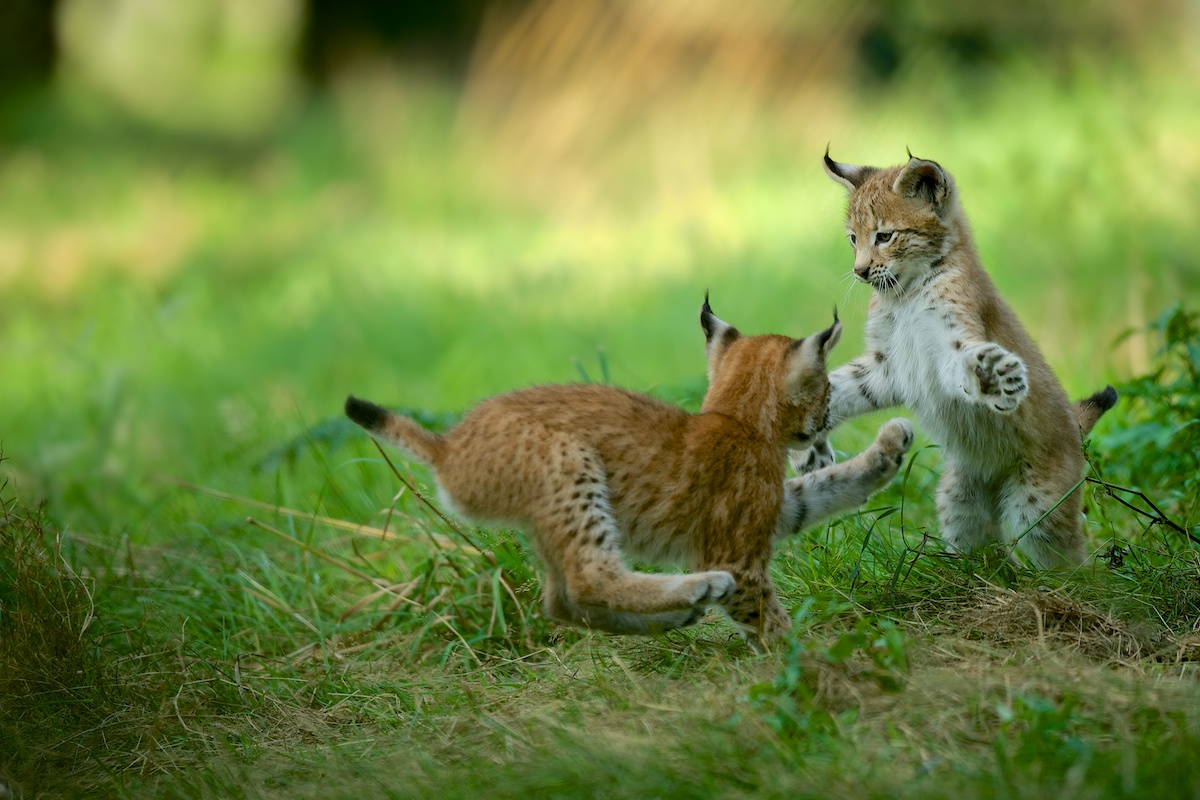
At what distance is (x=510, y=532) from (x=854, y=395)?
1.45m

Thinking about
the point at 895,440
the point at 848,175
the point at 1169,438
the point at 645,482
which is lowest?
the point at 645,482

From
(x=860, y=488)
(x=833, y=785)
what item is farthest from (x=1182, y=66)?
(x=833, y=785)

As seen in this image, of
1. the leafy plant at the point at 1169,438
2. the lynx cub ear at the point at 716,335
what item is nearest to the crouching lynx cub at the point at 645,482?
the lynx cub ear at the point at 716,335

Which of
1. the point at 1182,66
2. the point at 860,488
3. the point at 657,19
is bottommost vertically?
the point at 860,488

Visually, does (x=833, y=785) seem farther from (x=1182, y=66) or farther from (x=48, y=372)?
(x=1182, y=66)

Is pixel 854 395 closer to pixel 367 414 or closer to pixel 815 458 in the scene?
pixel 815 458

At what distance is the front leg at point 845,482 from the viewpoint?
192 inches

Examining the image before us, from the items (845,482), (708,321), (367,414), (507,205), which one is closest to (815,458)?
(845,482)

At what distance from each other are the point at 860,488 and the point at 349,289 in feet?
25.2

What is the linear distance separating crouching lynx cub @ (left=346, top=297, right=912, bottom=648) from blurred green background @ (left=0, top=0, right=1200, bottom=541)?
1314mm

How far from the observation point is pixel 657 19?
14469mm

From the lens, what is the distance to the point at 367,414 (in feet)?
15.4

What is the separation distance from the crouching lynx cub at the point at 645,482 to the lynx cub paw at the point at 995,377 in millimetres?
531

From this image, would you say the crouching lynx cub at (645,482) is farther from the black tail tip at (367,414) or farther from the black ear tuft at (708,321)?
the black ear tuft at (708,321)
